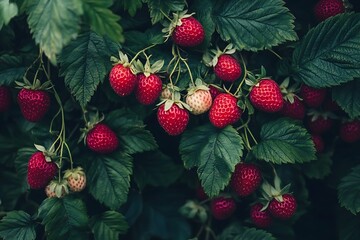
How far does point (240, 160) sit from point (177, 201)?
44 centimetres

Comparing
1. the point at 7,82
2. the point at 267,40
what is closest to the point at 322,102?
the point at 267,40

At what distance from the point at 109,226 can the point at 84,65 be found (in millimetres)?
533

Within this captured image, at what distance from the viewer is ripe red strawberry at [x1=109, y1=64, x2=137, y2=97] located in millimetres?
1504

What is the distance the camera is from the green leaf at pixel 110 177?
5.38 ft

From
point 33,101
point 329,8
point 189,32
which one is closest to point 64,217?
point 33,101

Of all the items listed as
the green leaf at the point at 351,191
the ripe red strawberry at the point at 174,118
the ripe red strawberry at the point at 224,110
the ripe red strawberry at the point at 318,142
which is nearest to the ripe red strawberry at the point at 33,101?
the ripe red strawberry at the point at 174,118

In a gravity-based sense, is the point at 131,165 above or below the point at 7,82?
below

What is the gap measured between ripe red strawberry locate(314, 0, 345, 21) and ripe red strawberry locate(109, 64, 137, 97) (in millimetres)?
647

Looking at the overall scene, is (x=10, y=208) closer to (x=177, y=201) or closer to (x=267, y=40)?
(x=177, y=201)

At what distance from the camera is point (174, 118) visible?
154 centimetres

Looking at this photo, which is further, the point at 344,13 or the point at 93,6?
the point at 344,13

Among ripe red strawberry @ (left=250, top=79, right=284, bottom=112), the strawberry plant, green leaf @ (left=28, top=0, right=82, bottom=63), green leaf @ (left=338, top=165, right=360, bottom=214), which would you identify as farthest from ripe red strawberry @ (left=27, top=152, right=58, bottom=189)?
green leaf @ (left=338, top=165, right=360, bottom=214)

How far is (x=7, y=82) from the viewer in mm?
1615

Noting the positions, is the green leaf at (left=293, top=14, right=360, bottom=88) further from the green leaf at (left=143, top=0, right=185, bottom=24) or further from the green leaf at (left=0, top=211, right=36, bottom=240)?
the green leaf at (left=0, top=211, right=36, bottom=240)
